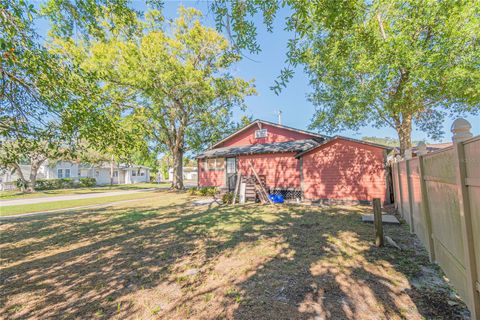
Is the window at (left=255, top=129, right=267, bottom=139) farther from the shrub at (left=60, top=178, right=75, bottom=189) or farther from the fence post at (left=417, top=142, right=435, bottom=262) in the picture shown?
the shrub at (left=60, top=178, right=75, bottom=189)

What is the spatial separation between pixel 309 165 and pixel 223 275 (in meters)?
9.32

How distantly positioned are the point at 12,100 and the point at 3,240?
Answer: 15.4ft

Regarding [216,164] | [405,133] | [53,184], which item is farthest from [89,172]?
[405,133]

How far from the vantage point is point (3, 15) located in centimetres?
330

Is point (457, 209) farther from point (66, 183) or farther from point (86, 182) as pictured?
point (86, 182)

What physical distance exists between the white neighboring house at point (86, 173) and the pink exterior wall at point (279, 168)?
17.6 m

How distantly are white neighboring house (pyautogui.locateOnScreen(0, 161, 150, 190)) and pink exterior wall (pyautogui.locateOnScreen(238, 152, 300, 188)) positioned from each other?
17.6 metres

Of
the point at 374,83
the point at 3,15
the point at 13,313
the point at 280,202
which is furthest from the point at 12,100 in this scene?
the point at 374,83

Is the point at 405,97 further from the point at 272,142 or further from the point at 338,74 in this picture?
the point at 272,142

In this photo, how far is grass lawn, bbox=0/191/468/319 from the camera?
8.38 ft

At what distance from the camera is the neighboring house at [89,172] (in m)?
28.4

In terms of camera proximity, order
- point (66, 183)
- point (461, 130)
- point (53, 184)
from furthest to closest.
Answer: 1. point (66, 183)
2. point (53, 184)
3. point (461, 130)

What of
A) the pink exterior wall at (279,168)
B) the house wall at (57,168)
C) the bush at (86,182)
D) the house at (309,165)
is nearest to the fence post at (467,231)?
the house at (309,165)

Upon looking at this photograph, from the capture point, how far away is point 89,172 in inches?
1313
